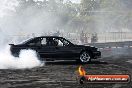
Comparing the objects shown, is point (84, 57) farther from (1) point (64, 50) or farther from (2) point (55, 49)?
(2) point (55, 49)

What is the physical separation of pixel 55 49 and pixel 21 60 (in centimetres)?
176

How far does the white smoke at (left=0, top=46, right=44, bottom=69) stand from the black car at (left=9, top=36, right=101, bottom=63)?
210 millimetres

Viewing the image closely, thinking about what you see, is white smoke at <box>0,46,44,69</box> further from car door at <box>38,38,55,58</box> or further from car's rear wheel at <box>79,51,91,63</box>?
car's rear wheel at <box>79,51,91,63</box>

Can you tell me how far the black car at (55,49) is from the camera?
663 inches

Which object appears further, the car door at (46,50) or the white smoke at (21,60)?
the car door at (46,50)

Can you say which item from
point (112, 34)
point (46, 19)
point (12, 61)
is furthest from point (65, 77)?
point (46, 19)

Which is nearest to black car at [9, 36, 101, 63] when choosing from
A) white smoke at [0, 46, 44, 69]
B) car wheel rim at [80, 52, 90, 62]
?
car wheel rim at [80, 52, 90, 62]

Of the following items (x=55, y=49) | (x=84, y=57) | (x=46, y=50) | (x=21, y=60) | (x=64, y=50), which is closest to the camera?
A: (x=21, y=60)

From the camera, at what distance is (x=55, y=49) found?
1708 centimetres

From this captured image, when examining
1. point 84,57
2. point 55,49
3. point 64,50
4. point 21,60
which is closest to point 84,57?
point 84,57

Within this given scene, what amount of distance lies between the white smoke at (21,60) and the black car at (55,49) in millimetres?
210

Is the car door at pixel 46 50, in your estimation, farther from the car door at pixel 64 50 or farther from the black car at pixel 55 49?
the car door at pixel 64 50

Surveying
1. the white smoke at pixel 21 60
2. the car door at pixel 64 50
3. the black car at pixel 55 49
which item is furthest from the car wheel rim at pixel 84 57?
the white smoke at pixel 21 60

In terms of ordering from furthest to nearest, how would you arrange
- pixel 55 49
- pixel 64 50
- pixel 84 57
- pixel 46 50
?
pixel 84 57 < pixel 64 50 < pixel 55 49 < pixel 46 50
